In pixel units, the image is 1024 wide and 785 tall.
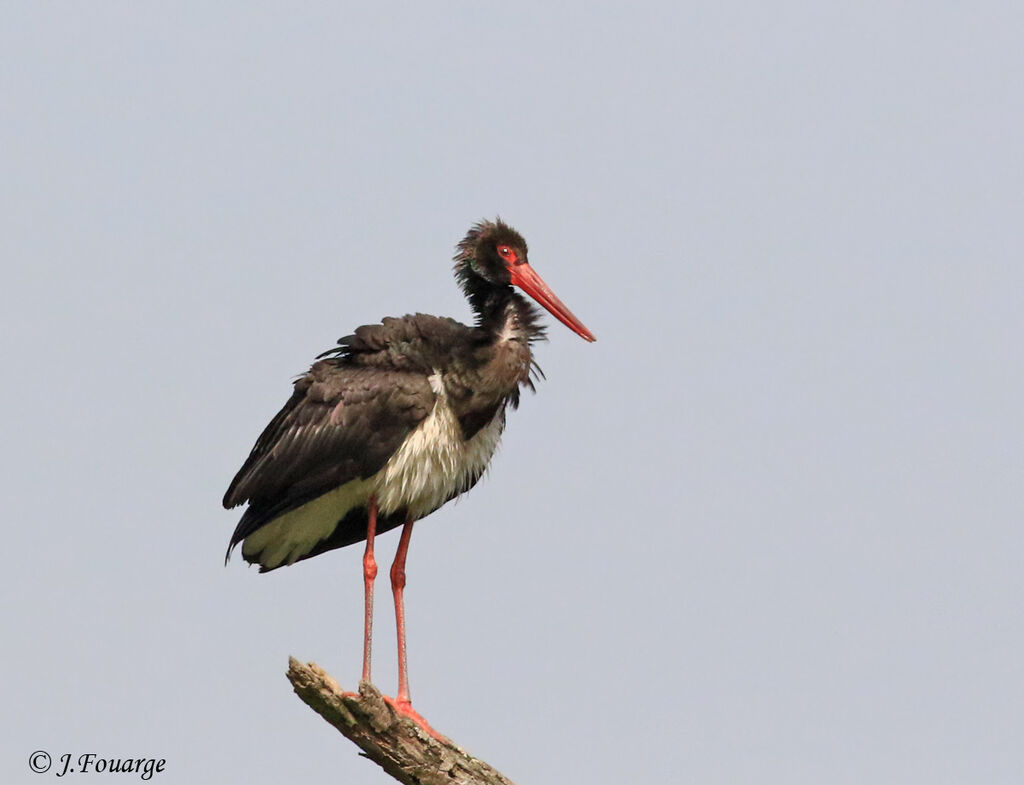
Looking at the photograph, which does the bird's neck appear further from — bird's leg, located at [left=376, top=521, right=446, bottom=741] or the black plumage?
bird's leg, located at [left=376, top=521, right=446, bottom=741]

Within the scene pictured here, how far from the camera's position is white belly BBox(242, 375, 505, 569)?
8781 millimetres

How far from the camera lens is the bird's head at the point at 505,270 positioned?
9180 millimetres

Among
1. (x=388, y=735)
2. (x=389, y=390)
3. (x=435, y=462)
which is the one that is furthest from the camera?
(x=435, y=462)

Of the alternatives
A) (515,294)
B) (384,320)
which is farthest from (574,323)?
(384,320)

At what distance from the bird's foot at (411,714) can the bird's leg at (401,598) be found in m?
0.03

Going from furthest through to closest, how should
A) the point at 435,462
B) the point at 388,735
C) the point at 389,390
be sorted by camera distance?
the point at 435,462 → the point at 389,390 → the point at 388,735

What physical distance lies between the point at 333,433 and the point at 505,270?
4.71ft

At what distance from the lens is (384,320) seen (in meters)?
8.91

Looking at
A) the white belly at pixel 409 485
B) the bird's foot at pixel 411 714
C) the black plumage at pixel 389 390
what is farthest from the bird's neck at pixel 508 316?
the bird's foot at pixel 411 714

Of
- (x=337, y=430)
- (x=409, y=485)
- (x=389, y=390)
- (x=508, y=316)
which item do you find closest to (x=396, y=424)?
(x=389, y=390)

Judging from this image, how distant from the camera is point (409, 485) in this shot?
895cm

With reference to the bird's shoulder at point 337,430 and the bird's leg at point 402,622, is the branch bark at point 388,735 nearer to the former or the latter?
the bird's leg at point 402,622

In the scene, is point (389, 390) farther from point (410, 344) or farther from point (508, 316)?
point (508, 316)

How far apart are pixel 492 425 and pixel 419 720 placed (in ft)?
6.21
